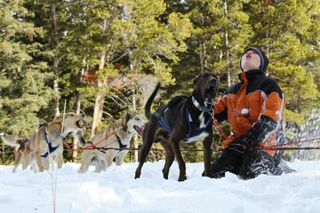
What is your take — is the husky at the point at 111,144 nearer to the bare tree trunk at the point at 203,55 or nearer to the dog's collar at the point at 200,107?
the dog's collar at the point at 200,107

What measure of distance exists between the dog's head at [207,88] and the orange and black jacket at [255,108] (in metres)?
0.23

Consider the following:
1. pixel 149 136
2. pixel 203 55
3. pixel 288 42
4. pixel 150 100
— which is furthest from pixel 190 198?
pixel 288 42

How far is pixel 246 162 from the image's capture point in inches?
173

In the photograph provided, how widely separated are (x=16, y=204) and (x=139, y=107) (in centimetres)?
1578

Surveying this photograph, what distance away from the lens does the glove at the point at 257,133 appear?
4.18 m

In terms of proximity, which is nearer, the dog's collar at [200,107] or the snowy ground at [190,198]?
the snowy ground at [190,198]

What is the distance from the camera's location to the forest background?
1784cm

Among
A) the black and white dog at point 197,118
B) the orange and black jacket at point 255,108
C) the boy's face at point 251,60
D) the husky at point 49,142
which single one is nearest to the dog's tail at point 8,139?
the husky at point 49,142

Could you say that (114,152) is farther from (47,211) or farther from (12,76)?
(12,76)

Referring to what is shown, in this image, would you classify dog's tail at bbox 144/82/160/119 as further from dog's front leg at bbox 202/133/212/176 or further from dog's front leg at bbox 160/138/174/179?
dog's front leg at bbox 202/133/212/176

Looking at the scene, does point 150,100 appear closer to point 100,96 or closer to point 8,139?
point 8,139

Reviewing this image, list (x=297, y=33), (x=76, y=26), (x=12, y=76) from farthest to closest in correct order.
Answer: (x=297, y=33)
(x=12, y=76)
(x=76, y=26)

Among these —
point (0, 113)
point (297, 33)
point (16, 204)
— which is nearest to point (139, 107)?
point (0, 113)

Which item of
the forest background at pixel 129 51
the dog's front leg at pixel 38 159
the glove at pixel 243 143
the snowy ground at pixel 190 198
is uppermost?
the forest background at pixel 129 51
